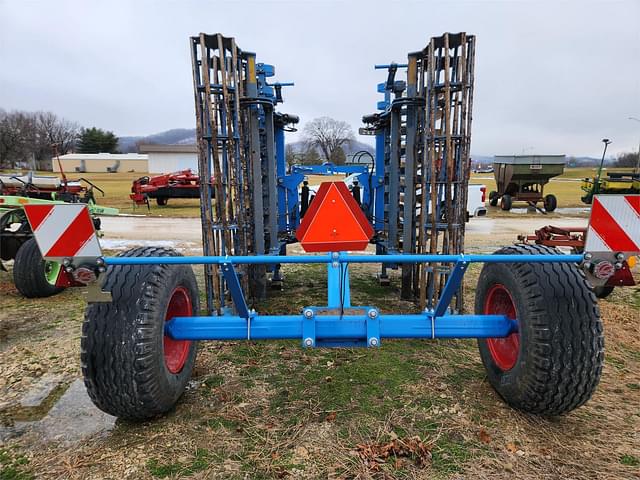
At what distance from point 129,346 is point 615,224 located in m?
2.86

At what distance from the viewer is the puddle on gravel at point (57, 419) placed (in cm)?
283

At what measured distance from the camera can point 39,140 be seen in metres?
69.6

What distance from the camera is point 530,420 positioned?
292 cm

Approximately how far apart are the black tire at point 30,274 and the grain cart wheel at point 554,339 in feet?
18.2

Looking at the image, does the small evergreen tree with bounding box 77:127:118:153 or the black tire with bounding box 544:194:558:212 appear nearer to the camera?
the black tire with bounding box 544:194:558:212

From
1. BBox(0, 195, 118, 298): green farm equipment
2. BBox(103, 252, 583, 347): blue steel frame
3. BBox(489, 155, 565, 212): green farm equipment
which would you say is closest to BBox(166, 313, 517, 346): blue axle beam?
BBox(103, 252, 583, 347): blue steel frame

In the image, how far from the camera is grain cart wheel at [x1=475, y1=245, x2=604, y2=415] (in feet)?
8.70

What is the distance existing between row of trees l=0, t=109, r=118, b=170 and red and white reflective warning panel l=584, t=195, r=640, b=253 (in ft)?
193

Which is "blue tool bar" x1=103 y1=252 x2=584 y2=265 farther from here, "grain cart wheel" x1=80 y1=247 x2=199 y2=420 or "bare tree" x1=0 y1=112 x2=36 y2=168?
"bare tree" x1=0 y1=112 x2=36 y2=168

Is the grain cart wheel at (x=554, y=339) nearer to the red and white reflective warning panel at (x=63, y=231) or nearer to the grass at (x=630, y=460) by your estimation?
the grass at (x=630, y=460)

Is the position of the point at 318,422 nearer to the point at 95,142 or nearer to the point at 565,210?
the point at 565,210

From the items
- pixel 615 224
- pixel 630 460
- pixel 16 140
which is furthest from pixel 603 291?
pixel 16 140

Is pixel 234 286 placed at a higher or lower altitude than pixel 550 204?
higher

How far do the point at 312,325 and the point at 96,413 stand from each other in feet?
5.79
